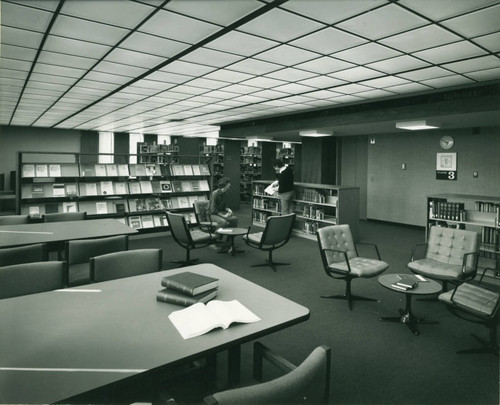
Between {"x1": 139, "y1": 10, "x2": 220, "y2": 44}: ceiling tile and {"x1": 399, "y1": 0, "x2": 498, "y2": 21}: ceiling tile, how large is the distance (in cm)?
168

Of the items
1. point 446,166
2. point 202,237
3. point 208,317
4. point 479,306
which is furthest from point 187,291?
point 446,166

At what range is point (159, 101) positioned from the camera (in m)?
6.68

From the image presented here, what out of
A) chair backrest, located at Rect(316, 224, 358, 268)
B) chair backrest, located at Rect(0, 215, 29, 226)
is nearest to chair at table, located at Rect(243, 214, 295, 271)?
chair backrest, located at Rect(316, 224, 358, 268)

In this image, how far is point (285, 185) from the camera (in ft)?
26.3

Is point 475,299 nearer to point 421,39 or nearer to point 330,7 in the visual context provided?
point 421,39

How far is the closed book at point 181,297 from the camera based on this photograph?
190 centimetres

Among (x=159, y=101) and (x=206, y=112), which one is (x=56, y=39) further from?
(x=206, y=112)

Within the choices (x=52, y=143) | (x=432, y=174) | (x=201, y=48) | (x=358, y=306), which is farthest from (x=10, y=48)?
(x=52, y=143)

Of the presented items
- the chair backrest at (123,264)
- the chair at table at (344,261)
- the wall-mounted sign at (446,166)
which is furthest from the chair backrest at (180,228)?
the wall-mounted sign at (446,166)

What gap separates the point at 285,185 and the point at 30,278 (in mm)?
6194

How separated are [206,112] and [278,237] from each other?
393cm

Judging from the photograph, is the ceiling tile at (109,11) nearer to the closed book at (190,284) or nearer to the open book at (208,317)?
the closed book at (190,284)

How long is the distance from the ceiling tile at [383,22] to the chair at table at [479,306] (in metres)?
2.48

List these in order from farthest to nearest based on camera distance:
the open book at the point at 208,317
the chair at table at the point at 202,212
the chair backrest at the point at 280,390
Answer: the chair at table at the point at 202,212 < the open book at the point at 208,317 < the chair backrest at the point at 280,390
